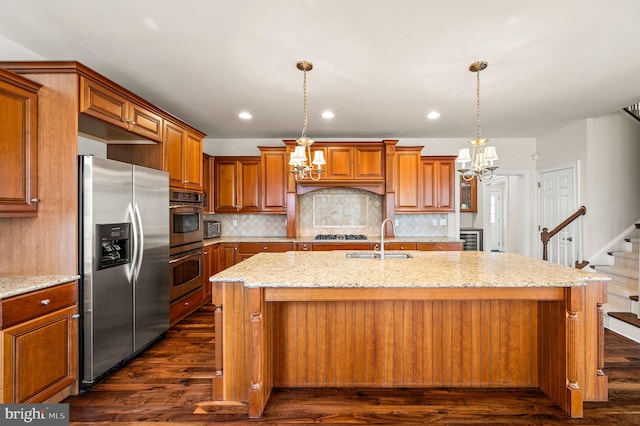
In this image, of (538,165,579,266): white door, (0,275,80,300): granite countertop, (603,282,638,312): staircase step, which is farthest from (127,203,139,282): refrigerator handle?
(538,165,579,266): white door

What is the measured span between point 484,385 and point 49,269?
126 inches

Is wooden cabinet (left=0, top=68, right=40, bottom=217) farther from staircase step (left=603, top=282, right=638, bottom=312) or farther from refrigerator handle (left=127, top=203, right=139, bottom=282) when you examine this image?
staircase step (left=603, top=282, right=638, bottom=312)

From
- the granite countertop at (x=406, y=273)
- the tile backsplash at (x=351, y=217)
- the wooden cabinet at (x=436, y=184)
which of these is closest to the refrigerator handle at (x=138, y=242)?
the granite countertop at (x=406, y=273)

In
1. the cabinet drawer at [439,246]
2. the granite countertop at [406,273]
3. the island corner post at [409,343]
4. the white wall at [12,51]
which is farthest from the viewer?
the cabinet drawer at [439,246]

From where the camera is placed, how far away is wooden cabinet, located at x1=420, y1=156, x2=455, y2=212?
4953 millimetres

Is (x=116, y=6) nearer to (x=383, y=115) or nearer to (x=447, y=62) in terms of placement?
(x=447, y=62)

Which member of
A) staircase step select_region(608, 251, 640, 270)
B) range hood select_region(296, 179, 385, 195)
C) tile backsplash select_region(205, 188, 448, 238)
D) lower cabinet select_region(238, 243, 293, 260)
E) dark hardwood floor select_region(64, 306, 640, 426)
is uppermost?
range hood select_region(296, 179, 385, 195)

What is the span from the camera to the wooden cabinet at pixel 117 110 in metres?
2.30

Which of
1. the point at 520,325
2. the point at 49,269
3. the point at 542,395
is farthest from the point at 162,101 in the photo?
the point at 542,395

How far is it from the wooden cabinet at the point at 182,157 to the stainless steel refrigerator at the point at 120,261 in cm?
34

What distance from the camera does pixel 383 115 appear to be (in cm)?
414

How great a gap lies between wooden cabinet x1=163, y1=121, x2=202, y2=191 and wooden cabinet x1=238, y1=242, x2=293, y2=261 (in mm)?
1150

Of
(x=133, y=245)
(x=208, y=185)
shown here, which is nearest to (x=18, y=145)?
(x=133, y=245)

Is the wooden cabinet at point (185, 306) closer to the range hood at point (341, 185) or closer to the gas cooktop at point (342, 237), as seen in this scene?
the gas cooktop at point (342, 237)
